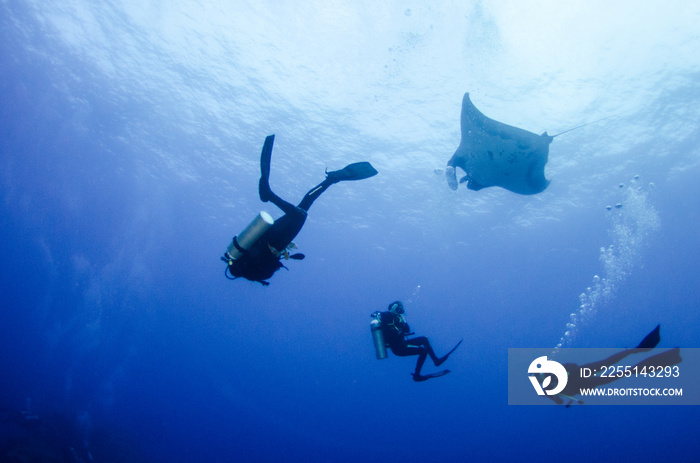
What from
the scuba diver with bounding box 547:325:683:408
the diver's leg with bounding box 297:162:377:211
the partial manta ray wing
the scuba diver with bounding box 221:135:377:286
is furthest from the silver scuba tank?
the scuba diver with bounding box 547:325:683:408

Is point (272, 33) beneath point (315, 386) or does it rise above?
beneath

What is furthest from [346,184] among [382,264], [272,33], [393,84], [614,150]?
[382,264]

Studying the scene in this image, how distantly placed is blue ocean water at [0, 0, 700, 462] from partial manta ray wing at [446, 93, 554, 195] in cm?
744

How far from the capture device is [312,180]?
2689 centimetres

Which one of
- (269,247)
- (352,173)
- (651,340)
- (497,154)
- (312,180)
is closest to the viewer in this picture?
(269,247)

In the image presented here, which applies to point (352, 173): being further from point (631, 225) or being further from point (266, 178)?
point (631, 225)

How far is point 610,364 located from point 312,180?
72.9ft

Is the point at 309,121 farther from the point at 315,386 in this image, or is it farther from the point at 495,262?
the point at 315,386

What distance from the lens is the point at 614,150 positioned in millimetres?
21375

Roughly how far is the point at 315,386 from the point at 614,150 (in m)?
112

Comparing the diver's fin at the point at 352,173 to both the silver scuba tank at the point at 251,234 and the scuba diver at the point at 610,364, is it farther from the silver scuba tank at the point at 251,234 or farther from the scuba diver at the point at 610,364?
the scuba diver at the point at 610,364

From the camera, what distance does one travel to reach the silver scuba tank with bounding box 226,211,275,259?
5.36 meters

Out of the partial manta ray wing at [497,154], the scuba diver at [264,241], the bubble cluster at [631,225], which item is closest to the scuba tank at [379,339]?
the scuba diver at [264,241]

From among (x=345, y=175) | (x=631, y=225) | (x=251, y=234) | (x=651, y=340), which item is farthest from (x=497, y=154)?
(x=631, y=225)
